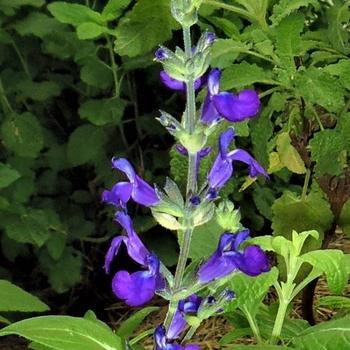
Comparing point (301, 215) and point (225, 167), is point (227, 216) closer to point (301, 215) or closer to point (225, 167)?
point (225, 167)

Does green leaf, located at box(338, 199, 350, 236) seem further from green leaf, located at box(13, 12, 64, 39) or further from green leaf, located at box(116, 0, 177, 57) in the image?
green leaf, located at box(13, 12, 64, 39)

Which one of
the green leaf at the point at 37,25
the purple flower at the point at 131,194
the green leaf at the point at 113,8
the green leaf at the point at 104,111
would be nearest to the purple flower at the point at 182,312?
the purple flower at the point at 131,194

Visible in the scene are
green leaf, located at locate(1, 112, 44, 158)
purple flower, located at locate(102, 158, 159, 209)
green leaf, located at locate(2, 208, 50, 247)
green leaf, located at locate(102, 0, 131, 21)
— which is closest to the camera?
purple flower, located at locate(102, 158, 159, 209)

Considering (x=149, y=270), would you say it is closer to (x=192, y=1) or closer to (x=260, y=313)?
(x=192, y=1)

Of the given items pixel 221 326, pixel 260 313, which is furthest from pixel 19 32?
pixel 260 313

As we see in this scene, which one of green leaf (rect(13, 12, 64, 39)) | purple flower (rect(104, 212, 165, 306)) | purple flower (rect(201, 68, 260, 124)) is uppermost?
purple flower (rect(201, 68, 260, 124))

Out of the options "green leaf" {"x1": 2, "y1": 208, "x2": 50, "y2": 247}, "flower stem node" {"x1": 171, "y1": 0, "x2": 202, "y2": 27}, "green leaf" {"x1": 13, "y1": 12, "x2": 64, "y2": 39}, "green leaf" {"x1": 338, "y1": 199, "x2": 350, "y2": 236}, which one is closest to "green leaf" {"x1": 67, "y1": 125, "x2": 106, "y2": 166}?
"green leaf" {"x1": 2, "y1": 208, "x2": 50, "y2": 247}

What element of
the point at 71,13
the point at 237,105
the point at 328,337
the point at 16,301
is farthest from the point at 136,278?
the point at 71,13

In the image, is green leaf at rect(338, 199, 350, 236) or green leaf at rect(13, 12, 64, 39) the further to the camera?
green leaf at rect(13, 12, 64, 39)
